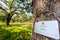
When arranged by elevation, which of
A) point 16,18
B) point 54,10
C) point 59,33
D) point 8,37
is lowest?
point 8,37

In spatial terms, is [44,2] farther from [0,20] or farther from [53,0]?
[0,20]

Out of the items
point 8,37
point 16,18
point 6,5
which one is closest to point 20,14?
point 16,18

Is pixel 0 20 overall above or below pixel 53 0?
below

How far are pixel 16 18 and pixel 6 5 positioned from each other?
1.23 m

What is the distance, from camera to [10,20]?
8.93m

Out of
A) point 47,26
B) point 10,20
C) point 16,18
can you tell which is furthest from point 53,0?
point 10,20

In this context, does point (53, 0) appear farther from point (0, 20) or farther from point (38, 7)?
point (0, 20)

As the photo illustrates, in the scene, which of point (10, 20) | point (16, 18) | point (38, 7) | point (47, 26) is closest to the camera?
point (47, 26)

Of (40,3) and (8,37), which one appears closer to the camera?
(40,3)

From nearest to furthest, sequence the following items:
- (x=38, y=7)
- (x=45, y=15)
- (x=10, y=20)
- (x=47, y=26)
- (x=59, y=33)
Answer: (x=59, y=33)
(x=47, y=26)
(x=45, y=15)
(x=38, y=7)
(x=10, y=20)

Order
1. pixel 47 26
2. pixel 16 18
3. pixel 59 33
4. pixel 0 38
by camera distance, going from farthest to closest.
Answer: pixel 16 18
pixel 0 38
pixel 47 26
pixel 59 33

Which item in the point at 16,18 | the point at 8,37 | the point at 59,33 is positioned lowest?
the point at 8,37

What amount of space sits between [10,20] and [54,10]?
8.12 m

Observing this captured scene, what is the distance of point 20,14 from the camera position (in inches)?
346
